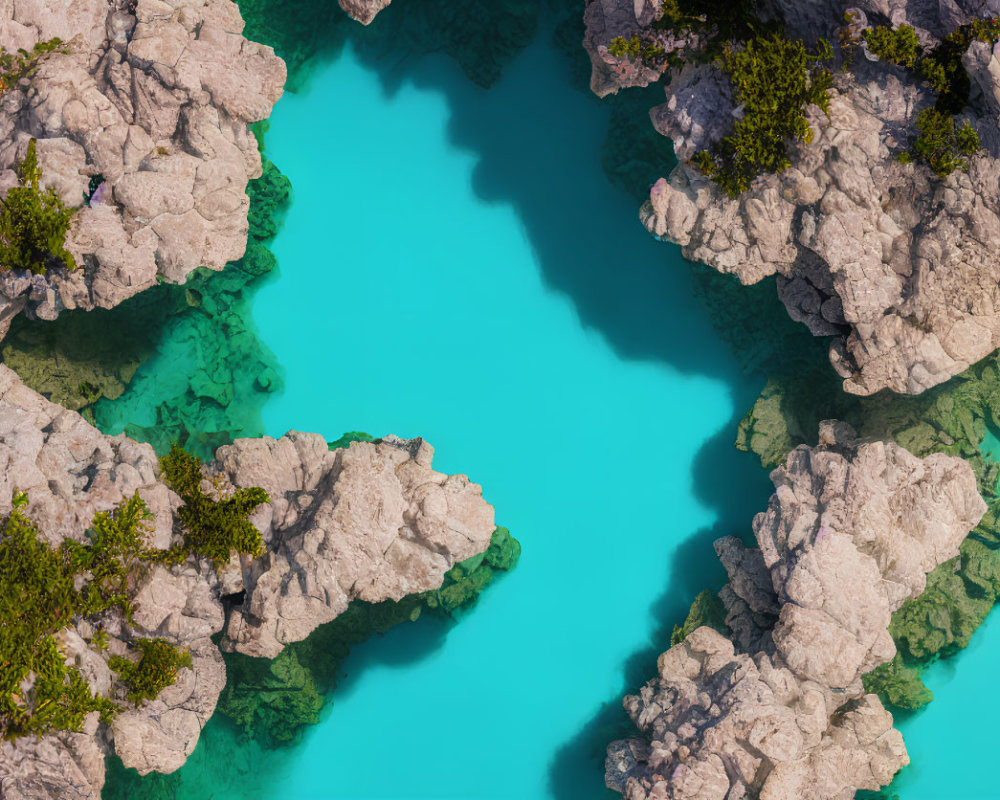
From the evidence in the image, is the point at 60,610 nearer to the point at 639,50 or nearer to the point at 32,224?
the point at 32,224

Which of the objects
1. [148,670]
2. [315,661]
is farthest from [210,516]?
[315,661]

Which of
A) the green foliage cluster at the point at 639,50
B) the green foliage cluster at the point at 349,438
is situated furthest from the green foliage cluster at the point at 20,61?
the green foliage cluster at the point at 639,50

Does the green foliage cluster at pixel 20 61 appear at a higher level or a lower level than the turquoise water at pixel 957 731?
lower

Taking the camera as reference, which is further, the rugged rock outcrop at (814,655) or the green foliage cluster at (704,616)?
the green foliage cluster at (704,616)

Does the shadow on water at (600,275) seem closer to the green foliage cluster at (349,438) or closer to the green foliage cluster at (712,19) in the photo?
the green foliage cluster at (712,19)

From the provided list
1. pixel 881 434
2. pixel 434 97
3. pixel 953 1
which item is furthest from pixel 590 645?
pixel 953 1

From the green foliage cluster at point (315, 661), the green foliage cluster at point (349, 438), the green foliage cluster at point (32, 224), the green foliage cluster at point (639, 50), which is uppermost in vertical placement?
the green foliage cluster at point (639, 50)
